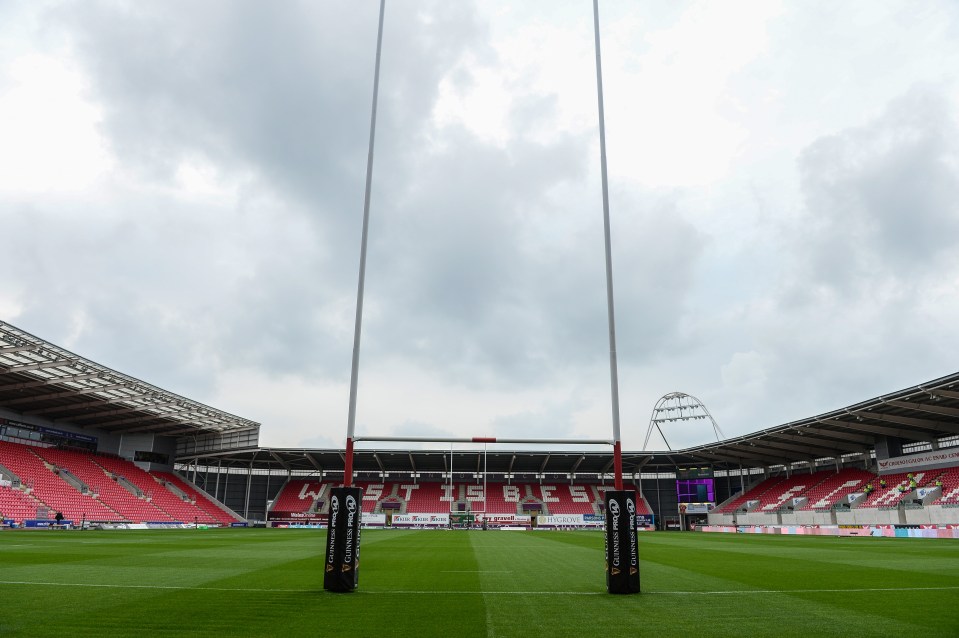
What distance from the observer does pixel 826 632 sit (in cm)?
628

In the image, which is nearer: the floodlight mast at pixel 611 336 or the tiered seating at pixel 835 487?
the floodlight mast at pixel 611 336

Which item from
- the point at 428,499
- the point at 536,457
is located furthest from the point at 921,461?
the point at 428,499

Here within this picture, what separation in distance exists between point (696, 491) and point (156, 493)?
5373 centimetres

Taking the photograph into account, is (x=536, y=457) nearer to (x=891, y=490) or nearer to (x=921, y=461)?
(x=891, y=490)

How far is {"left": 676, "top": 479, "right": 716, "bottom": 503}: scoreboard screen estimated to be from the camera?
6228 cm

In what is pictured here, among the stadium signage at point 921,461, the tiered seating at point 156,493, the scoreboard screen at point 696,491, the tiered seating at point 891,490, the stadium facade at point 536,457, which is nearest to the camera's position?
the stadium facade at point 536,457

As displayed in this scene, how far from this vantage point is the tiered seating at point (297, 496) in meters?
65.1

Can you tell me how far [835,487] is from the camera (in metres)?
49.9

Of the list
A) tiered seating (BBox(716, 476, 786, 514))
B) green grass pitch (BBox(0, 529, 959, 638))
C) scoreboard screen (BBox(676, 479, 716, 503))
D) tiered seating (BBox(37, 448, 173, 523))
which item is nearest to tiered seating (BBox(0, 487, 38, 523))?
tiered seating (BBox(37, 448, 173, 523))

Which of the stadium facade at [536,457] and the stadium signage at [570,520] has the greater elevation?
the stadium facade at [536,457]

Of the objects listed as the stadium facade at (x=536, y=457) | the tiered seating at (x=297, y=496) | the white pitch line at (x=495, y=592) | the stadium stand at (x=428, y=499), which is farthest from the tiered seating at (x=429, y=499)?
the white pitch line at (x=495, y=592)

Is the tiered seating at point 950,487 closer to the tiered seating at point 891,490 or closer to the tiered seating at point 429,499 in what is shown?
the tiered seating at point 891,490

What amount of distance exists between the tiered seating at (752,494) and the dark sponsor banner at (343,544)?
59154 millimetres

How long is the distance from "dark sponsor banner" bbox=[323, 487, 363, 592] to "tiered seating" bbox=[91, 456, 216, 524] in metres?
48.3
